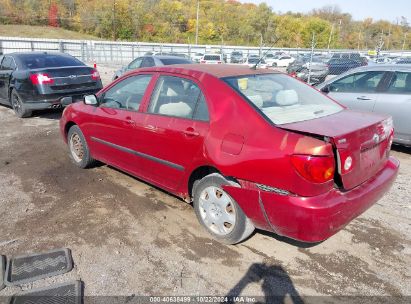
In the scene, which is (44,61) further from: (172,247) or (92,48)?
(92,48)

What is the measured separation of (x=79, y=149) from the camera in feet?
17.3

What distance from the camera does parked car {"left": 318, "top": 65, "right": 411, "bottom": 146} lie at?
19.2ft

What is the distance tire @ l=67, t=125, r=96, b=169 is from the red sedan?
828 millimetres

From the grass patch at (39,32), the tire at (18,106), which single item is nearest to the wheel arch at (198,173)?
the tire at (18,106)

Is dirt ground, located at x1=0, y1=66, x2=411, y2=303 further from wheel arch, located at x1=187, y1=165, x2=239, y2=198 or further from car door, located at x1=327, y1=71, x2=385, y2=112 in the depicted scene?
car door, located at x1=327, y1=71, x2=385, y2=112

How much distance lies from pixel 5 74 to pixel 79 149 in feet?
17.5

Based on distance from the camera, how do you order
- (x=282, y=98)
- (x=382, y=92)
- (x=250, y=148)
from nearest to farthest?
(x=250, y=148) → (x=282, y=98) → (x=382, y=92)

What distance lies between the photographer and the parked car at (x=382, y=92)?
19.2 feet

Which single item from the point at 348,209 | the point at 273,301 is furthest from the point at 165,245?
the point at 348,209

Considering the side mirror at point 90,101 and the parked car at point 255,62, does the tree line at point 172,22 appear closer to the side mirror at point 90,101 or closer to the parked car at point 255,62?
the parked car at point 255,62

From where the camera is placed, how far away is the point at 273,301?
8.62 feet

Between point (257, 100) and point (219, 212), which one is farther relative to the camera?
point (219, 212)

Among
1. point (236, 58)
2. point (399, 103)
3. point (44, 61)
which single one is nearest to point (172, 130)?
point (399, 103)

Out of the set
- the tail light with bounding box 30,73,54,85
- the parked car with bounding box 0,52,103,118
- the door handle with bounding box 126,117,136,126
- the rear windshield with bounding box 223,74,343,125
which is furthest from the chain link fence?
the door handle with bounding box 126,117,136,126
